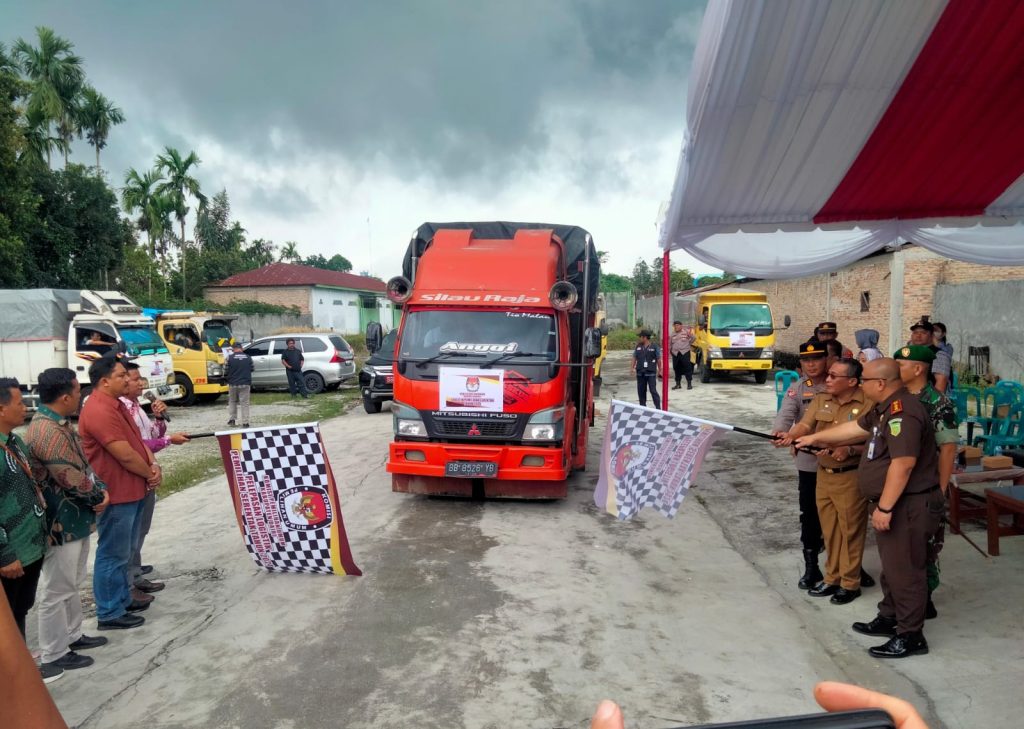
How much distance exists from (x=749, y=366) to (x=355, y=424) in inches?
443

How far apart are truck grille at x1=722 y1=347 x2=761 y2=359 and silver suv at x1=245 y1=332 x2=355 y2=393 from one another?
10.9 metres

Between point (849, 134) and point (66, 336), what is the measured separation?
1618 cm

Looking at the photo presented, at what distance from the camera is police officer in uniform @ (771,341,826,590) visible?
5102 millimetres

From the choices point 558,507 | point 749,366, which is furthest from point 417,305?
point 749,366

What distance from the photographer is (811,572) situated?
515 cm

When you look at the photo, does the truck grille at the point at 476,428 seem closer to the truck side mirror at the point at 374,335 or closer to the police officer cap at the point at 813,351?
the police officer cap at the point at 813,351

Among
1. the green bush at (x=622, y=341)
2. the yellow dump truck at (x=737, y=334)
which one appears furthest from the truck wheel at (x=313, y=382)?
the green bush at (x=622, y=341)

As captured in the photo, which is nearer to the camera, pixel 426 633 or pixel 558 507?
pixel 426 633

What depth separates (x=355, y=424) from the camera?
13852mm

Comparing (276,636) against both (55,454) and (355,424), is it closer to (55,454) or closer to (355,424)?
(55,454)

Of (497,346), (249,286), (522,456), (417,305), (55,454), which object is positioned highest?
(249,286)

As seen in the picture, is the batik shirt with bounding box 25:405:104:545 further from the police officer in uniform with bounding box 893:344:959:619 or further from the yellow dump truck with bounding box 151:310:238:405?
the yellow dump truck with bounding box 151:310:238:405

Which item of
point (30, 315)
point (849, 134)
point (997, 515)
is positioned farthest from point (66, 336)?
point (997, 515)

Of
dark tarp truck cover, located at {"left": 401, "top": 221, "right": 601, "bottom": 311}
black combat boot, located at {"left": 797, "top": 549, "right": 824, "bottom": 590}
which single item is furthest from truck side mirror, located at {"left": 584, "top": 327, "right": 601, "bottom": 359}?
black combat boot, located at {"left": 797, "top": 549, "right": 824, "bottom": 590}
